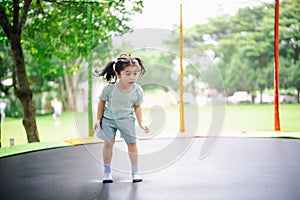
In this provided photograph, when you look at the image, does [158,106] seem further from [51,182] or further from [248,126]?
[248,126]

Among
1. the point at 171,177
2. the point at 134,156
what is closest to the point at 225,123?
the point at 171,177

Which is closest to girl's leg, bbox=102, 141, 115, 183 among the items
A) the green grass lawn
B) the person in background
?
the green grass lawn

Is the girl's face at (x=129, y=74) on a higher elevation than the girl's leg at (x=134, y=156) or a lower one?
higher

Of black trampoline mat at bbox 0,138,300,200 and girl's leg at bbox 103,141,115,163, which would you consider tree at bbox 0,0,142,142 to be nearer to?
black trampoline mat at bbox 0,138,300,200

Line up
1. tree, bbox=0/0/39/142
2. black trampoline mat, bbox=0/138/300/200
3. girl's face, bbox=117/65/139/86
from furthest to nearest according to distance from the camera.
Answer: tree, bbox=0/0/39/142 < girl's face, bbox=117/65/139/86 < black trampoline mat, bbox=0/138/300/200

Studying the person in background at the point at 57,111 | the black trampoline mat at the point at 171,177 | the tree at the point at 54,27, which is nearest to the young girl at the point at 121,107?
the black trampoline mat at the point at 171,177

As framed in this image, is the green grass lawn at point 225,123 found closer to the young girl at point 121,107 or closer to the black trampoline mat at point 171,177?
the black trampoline mat at point 171,177

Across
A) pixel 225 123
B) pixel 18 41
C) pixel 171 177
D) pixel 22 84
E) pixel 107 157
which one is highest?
pixel 18 41

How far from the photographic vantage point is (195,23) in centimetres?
1012

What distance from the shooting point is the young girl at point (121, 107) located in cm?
238

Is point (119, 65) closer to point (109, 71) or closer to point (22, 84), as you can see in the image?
point (109, 71)

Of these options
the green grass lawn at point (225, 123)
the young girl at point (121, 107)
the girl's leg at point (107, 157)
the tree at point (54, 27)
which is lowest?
the green grass lawn at point (225, 123)

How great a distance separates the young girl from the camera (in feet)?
→ 7.80

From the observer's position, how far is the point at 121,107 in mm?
2391
